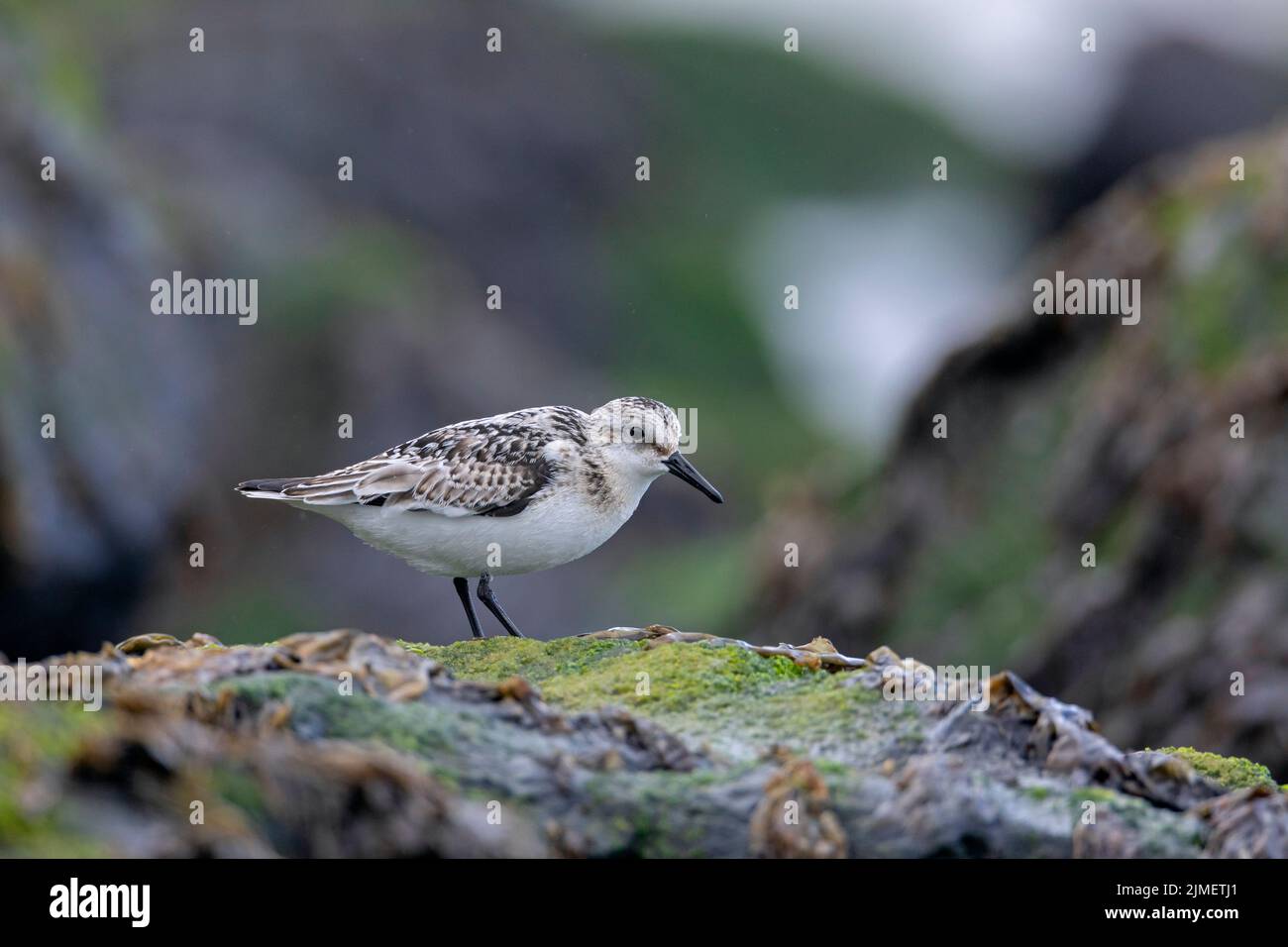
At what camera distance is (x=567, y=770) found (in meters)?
7.97

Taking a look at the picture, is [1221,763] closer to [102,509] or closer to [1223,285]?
[1223,285]

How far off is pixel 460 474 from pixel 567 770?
15.2 ft

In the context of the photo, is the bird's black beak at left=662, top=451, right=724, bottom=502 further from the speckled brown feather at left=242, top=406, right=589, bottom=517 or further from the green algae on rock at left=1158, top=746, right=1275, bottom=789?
the green algae on rock at left=1158, top=746, right=1275, bottom=789

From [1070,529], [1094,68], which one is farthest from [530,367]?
[1094,68]

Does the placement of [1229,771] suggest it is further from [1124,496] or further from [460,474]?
[1124,496]

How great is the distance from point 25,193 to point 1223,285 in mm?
16672

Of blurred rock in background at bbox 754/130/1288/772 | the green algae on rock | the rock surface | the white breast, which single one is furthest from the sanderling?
blurred rock in background at bbox 754/130/1288/772

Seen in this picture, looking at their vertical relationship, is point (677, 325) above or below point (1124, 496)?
above

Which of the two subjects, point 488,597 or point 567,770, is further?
point 488,597

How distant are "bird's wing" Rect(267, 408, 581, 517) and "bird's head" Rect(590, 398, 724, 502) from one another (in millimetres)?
316

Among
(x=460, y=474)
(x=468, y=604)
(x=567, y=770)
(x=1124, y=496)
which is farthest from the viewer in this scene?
(x=1124, y=496)

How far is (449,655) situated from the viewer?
10.8m

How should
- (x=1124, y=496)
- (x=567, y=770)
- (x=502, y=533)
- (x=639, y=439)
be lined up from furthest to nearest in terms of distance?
(x=1124, y=496), (x=639, y=439), (x=502, y=533), (x=567, y=770)

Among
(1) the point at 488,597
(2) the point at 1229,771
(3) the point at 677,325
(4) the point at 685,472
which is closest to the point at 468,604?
(1) the point at 488,597
